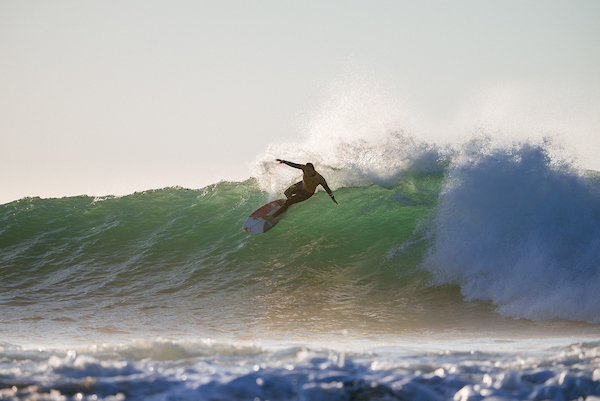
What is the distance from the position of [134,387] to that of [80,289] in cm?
524

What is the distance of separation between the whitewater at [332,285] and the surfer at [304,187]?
569mm

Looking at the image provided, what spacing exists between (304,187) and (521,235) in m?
3.59

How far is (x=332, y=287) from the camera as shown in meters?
6.67

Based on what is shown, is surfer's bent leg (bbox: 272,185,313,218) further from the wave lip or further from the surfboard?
the wave lip

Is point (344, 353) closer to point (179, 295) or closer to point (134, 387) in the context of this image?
point (134, 387)

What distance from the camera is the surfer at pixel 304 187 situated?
764cm

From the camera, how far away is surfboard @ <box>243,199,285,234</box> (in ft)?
28.2

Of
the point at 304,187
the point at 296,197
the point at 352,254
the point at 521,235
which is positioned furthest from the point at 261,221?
the point at 521,235

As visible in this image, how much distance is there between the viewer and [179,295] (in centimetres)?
675

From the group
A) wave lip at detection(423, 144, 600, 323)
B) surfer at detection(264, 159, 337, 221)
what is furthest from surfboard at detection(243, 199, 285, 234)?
wave lip at detection(423, 144, 600, 323)

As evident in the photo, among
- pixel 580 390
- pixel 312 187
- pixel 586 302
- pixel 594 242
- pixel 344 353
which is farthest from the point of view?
pixel 312 187

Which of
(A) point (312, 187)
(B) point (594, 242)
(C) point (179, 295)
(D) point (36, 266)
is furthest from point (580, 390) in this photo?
(D) point (36, 266)

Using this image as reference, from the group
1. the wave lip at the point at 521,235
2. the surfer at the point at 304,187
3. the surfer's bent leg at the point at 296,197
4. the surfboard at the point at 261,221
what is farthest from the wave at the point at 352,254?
the surfer at the point at 304,187

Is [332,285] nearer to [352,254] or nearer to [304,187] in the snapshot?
[352,254]
